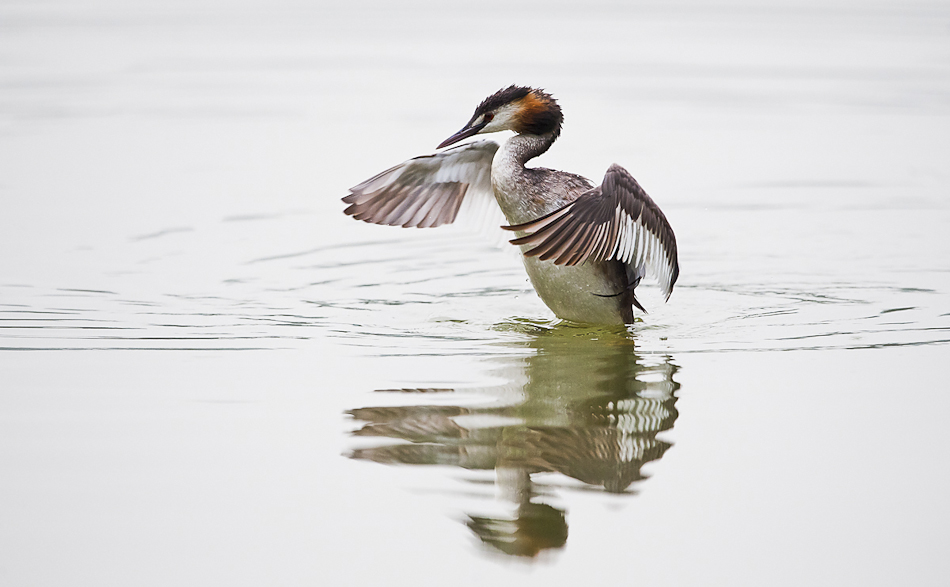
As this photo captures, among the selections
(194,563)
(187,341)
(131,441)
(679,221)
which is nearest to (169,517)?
(194,563)

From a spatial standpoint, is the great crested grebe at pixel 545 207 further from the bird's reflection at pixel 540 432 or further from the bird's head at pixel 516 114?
the bird's reflection at pixel 540 432

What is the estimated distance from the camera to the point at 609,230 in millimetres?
6086

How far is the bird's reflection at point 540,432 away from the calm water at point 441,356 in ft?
0.06

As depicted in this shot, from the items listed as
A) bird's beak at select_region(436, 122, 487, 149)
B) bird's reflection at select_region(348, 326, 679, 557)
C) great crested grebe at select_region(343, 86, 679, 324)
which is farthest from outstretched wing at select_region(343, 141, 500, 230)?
bird's reflection at select_region(348, 326, 679, 557)

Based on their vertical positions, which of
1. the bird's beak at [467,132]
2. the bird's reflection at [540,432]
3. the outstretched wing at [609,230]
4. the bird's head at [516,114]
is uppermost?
the bird's head at [516,114]

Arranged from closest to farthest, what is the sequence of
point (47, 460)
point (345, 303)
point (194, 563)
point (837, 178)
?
point (194, 563) → point (47, 460) → point (345, 303) → point (837, 178)

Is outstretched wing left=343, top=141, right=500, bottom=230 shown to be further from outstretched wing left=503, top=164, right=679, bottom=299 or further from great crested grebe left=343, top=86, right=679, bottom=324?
outstretched wing left=503, top=164, right=679, bottom=299

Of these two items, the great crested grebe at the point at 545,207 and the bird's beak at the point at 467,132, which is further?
the bird's beak at the point at 467,132

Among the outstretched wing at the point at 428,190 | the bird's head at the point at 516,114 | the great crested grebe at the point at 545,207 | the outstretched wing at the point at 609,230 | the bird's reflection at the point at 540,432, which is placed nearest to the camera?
the bird's reflection at the point at 540,432

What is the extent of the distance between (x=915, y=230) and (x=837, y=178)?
189 cm

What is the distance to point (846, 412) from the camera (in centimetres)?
512

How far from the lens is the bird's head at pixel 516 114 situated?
689 cm

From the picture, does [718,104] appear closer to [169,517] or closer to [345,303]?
[345,303]

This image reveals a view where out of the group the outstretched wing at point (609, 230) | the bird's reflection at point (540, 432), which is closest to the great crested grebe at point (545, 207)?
the outstretched wing at point (609, 230)
